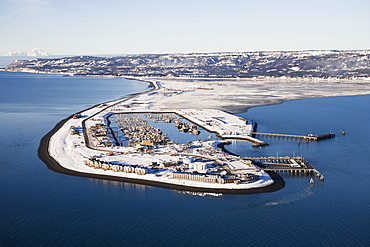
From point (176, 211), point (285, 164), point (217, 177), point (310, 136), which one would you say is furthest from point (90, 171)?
point (310, 136)

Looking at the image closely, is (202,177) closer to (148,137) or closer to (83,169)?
(83,169)

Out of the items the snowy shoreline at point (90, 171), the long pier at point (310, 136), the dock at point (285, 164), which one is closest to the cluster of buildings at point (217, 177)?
the snowy shoreline at point (90, 171)

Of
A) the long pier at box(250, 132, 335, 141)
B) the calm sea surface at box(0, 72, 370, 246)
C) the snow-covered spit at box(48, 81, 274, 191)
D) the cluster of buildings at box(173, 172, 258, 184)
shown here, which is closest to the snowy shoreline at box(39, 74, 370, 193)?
the snow-covered spit at box(48, 81, 274, 191)

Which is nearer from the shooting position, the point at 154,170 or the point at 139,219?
the point at 139,219

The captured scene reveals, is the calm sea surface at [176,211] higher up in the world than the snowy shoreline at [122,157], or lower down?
lower down

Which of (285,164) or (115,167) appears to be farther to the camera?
(285,164)

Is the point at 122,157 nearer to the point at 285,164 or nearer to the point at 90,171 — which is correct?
the point at 90,171

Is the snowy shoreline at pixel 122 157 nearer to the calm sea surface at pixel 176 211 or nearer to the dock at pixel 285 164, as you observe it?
the calm sea surface at pixel 176 211

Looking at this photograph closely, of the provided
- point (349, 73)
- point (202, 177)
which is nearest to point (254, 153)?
point (202, 177)
